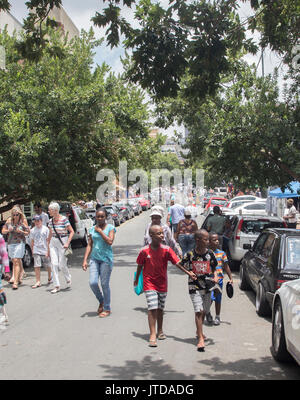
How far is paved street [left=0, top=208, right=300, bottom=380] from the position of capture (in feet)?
17.7

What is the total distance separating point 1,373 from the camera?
5289 millimetres

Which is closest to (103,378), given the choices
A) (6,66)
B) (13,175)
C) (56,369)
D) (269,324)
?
(56,369)

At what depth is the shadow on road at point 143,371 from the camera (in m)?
5.17

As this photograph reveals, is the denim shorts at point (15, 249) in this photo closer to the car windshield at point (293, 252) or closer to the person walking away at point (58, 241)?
the person walking away at point (58, 241)

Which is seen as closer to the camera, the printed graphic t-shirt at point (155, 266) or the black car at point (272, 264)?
the printed graphic t-shirt at point (155, 266)

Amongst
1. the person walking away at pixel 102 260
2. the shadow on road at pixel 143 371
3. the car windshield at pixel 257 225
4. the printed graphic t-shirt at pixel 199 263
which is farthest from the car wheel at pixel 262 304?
the car windshield at pixel 257 225

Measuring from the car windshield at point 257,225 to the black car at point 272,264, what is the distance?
3.26 meters

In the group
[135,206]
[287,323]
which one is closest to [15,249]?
[287,323]

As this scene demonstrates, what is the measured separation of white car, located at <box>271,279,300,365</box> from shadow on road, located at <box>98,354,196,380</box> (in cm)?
108

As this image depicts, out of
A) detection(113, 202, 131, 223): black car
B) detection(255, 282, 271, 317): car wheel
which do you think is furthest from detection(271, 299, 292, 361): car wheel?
detection(113, 202, 131, 223): black car

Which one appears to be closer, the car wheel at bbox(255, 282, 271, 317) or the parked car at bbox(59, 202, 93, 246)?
the car wheel at bbox(255, 282, 271, 317)

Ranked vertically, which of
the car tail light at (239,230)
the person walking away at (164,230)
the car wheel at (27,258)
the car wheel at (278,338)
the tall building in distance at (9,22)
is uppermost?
the tall building in distance at (9,22)

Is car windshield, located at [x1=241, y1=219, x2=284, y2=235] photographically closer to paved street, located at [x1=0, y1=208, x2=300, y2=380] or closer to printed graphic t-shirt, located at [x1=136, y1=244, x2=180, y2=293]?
paved street, located at [x1=0, y1=208, x2=300, y2=380]
